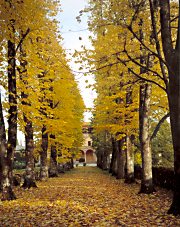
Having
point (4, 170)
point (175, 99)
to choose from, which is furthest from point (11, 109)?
point (175, 99)

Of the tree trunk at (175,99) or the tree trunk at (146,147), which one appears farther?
the tree trunk at (146,147)

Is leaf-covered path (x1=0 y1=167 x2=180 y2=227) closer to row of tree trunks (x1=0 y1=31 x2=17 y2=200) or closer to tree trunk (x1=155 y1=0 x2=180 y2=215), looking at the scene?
tree trunk (x1=155 y1=0 x2=180 y2=215)

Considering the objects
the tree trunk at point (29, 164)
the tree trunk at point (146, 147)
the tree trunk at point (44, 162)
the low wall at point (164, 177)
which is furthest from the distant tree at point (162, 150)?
the tree trunk at point (146, 147)

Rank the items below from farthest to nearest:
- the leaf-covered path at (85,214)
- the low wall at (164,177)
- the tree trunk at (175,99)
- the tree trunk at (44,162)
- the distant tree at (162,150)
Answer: the distant tree at (162,150)
the tree trunk at (44,162)
the low wall at (164,177)
the tree trunk at (175,99)
the leaf-covered path at (85,214)

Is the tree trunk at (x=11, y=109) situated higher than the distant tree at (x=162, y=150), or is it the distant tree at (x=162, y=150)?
the tree trunk at (x=11, y=109)

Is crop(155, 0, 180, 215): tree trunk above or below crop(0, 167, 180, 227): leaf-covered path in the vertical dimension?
above

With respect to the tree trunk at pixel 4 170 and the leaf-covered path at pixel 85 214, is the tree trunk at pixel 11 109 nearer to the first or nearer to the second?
the tree trunk at pixel 4 170

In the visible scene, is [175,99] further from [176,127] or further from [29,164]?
[29,164]

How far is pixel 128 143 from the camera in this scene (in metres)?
19.2

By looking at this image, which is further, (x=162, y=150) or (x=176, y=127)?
(x=162, y=150)

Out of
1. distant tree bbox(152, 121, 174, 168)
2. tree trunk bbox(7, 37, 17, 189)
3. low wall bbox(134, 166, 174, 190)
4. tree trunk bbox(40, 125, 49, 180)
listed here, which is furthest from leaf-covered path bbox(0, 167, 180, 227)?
distant tree bbox(152, 121, 174, 168)

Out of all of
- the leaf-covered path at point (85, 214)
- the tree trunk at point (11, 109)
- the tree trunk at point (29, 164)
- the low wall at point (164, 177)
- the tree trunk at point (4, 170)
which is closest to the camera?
the leaf-covered path at point (85, 214)

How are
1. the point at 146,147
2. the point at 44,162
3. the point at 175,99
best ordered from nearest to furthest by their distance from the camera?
1. the point at 175,99
2. the point at 146,147
3. the point at 44,162

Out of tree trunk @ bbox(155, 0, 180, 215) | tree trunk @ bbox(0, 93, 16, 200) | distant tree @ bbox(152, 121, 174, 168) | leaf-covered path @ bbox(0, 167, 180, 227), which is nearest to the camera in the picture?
leaf-covered path @ bbox(0, 167, 180, 227)
